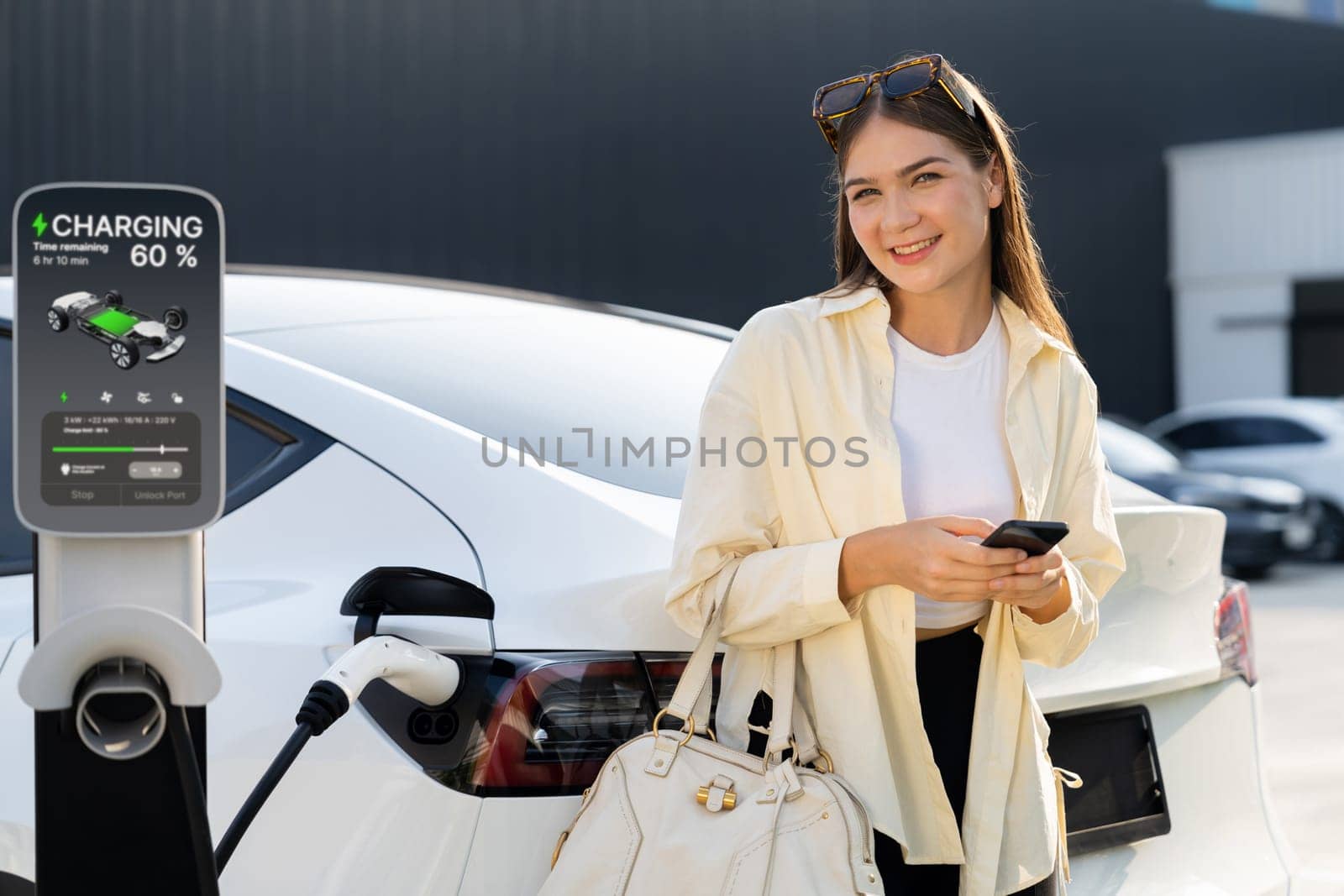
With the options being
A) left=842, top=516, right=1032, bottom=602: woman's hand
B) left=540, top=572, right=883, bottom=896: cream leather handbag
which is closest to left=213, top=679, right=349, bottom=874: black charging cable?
left=540, top=572, right=883, bottom=896: cream leather handbag

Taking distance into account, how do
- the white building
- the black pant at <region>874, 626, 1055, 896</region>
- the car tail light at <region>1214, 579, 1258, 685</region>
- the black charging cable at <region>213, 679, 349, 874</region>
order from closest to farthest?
the black charging cable at <region>213, 679, 349, 874</region>, the black pant at <region>874, 626, 1055, 896</region>, the car tail light at <region>1214, 579, 1258, 685</region>, the white building

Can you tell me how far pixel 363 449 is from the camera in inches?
76.6

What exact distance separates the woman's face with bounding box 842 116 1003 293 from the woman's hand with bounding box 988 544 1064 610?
0.44 meters

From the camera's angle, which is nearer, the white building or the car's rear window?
the car's rear window

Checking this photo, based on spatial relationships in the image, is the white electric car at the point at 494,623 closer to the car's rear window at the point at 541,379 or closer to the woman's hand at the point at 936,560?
the car's rear window at the point at 541,379

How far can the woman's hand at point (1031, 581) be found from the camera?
164cm

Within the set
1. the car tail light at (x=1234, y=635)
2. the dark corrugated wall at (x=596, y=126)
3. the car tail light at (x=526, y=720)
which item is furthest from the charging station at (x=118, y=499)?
the dark corrugated wall at (x=596, y=126)

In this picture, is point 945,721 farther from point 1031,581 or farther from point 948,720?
point 1031,581

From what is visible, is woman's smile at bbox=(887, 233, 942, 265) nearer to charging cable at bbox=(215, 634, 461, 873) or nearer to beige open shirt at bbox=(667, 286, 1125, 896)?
beige open shirt at bbox=(667, 286, 1125, 896)

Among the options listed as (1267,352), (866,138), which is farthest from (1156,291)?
(866,138)

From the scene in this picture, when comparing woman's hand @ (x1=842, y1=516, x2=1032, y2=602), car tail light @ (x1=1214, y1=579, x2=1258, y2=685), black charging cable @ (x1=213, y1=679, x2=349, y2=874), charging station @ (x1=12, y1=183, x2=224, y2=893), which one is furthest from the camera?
car tail light @ (x1=1214, y1=579, x2=1258, y2=685)

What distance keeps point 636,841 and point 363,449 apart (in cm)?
67

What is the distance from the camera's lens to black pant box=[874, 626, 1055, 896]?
6.03 ft

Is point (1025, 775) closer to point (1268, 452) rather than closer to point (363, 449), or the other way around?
point (363, 449)
